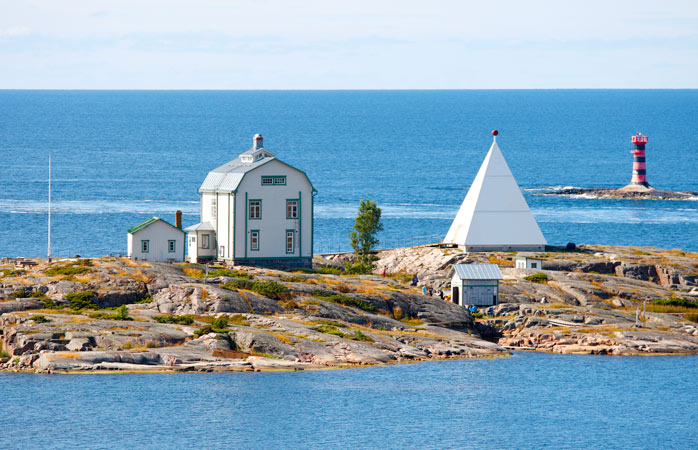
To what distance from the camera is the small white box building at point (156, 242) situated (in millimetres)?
61469

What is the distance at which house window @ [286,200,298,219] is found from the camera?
212ft

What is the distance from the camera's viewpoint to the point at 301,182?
6488cm

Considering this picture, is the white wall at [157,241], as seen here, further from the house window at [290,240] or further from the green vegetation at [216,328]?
the green vegetation at [216,328]

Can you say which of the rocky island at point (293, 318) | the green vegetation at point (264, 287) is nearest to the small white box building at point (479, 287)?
the rocky island at point (293, 318)

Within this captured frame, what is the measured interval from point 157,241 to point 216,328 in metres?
11.2

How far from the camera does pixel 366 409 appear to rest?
47250mm

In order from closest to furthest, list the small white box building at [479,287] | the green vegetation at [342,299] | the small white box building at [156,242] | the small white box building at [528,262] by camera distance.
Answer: the green vegetation at [342,299]
the small white box building at [479,287]
the small white box building at [156,242]
the small white box building at [528,262]

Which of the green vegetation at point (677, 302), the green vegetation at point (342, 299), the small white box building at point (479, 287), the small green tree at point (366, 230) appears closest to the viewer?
the green vegetation at point (342, 299)

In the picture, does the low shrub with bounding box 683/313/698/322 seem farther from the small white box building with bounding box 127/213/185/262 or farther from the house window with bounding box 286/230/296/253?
the small white box building with bounding box 127/213/185/262

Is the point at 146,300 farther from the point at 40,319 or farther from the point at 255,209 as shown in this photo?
the point at 255,209

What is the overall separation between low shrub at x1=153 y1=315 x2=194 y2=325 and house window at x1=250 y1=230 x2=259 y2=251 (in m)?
10.8

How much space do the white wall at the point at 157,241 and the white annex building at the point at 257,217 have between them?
2.59 metres

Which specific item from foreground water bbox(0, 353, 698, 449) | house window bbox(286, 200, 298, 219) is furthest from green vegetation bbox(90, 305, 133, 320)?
house window bbox(286, 200, 298, 219)

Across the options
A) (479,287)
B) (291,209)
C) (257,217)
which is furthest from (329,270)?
(479,287)
